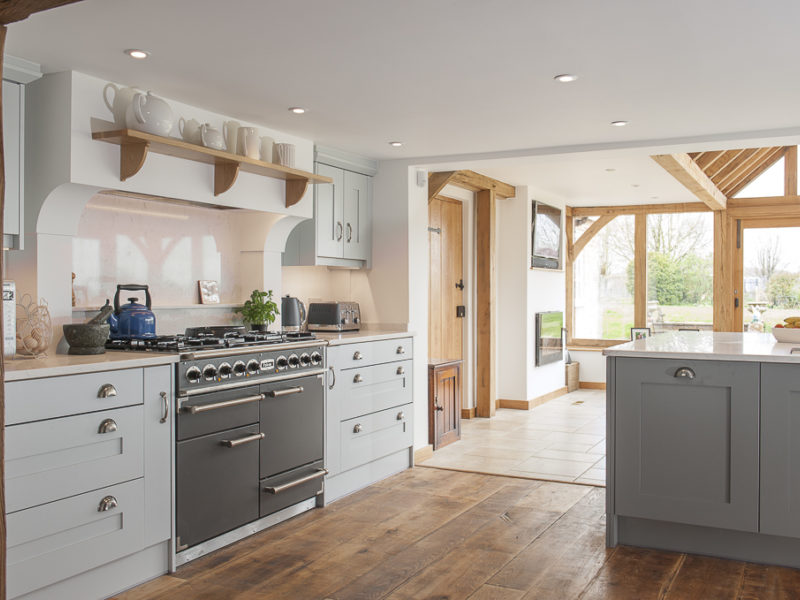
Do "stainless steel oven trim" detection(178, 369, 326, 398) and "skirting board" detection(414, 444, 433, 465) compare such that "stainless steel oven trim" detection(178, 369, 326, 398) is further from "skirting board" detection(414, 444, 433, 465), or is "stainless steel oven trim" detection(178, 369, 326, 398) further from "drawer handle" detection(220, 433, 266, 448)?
"skirting board" detection(414, 444, 433, 465)

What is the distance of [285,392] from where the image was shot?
12.2 feet

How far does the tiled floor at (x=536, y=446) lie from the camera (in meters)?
4.92

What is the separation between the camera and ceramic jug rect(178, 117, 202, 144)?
3.68 meters

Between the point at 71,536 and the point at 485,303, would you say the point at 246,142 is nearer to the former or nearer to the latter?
the point at 71,536

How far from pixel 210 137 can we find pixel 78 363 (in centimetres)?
143

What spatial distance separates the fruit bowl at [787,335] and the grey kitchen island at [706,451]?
1.60ft

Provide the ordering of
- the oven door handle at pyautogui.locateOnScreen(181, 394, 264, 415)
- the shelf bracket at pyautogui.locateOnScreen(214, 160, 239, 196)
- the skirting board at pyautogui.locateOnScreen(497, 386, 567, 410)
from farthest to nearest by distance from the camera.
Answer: the skirting board at pyautogui.locateOnScreen(497, 386, 567, 410) < the shelf bracket at pyautogui.locateOnScreen(214, 160, 239, 196) < the oven door handle at pyautogui.locateOnScreen(181, 394, 264, 415)

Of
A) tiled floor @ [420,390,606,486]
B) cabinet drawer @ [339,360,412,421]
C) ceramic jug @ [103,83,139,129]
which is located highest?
ceramic jug @ [103,83,139,129]

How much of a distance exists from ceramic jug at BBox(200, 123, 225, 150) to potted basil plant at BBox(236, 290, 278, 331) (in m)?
0.97

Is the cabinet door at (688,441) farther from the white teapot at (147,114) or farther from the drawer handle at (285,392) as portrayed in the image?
the white teapot at (147,114)

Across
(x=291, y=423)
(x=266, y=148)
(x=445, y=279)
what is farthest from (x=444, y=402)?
(x=266, y=148)

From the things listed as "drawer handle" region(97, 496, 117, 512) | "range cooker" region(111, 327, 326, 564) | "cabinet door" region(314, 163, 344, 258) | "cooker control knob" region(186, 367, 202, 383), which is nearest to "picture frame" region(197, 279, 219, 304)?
"range cooker" region(111, 327, 326, 564)

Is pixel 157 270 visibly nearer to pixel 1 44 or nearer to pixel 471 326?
pixel 1 44

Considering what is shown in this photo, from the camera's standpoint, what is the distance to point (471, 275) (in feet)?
23.1
